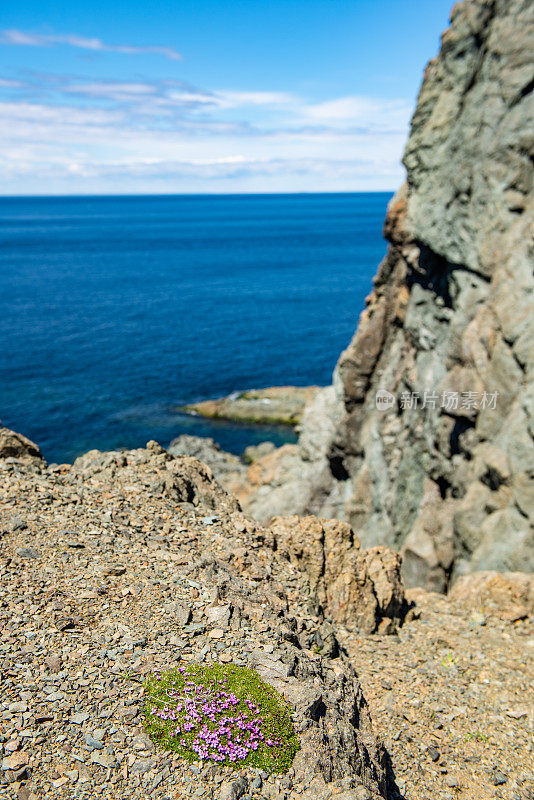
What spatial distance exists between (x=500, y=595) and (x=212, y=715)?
14.1 m

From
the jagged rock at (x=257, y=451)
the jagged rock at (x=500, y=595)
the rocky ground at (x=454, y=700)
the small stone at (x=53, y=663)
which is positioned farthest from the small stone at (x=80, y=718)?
the jagged rock at (x=257, y=451)

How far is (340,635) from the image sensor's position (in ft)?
63.6

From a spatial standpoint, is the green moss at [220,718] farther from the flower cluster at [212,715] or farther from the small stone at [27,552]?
the small stone at [27,552]

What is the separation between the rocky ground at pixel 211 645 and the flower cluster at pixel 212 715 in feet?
1.13

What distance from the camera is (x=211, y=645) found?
44.9 ft

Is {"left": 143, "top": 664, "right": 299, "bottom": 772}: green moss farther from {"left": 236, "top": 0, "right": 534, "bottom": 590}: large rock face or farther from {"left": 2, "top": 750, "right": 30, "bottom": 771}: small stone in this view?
{"left": 236, "top": 0, "right": 534, "bottom": 590}: large rock face

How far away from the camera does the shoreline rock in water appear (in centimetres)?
7362

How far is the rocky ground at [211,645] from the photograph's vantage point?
430 inches

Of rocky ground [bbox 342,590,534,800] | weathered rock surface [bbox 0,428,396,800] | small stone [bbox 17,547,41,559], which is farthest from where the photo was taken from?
small stone [bbox 17,547,41,559]

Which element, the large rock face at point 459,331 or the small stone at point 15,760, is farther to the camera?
the large rock face at point 459,331

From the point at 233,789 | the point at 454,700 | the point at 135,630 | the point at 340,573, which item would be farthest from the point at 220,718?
the point at 340,573

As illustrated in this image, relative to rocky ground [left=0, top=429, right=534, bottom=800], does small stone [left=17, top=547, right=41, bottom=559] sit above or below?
above

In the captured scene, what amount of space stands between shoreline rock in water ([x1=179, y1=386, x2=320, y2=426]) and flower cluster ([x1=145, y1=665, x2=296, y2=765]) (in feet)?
198

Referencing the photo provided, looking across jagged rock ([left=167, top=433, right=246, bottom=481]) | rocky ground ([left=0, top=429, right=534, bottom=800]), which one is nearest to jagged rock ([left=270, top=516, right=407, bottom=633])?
rocky ground ([left=0, top=429, right=534, bottom=800])
